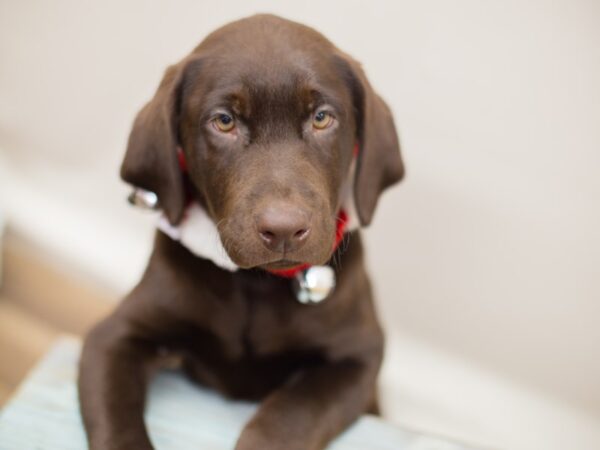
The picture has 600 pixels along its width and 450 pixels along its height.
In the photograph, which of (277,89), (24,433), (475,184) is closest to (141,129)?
(277,89)

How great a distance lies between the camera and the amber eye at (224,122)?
1832 millimetres

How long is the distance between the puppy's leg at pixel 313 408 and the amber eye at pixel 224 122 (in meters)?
0.66

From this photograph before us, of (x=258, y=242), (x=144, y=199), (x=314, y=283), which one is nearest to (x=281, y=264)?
(x=258, y=242)

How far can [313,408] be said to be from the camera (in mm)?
1883

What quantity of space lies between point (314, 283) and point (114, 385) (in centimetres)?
55

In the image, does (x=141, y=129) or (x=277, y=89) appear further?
(x=141, y=129)

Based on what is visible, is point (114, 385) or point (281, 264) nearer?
point (281, 264)

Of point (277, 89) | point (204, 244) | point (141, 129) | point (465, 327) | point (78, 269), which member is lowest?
point (78, 269)

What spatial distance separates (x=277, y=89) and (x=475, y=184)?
1.17 meters

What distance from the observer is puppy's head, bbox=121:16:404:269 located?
1687mm

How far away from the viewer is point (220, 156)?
1833mm

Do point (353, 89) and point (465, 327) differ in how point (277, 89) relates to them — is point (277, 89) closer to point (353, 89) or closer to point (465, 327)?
point (353, 89)

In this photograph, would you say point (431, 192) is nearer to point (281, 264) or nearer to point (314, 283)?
point (314, 283)

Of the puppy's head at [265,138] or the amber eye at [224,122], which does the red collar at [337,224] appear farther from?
the amber eye at [224,122]
